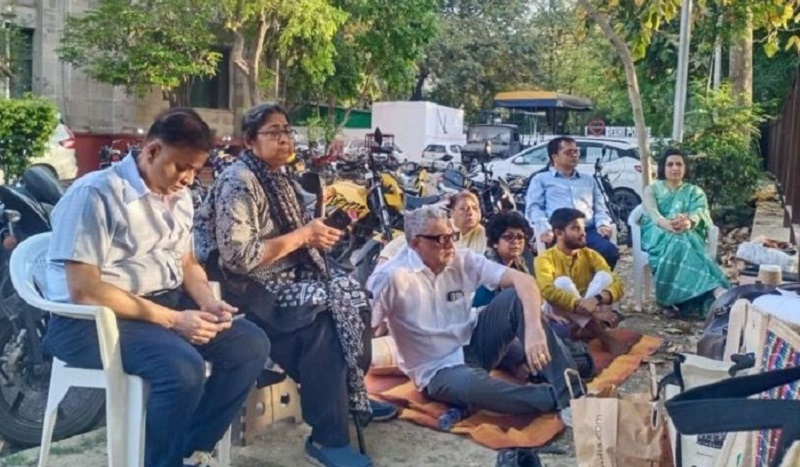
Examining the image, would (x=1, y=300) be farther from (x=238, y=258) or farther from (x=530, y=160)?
(x=530, y=160)

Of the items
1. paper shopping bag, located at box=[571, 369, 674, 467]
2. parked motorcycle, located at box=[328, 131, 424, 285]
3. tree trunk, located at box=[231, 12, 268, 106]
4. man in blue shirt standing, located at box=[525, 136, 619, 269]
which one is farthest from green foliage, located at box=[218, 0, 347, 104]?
paper shopping bag, located at box=[571, 369, 674, 467]

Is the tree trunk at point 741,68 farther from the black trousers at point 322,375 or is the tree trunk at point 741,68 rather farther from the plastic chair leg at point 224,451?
the plastic chair leg at point 224,451

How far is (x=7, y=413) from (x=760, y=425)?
3.41m

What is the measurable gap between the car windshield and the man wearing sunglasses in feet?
65.5

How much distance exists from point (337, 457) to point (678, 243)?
3921 mm

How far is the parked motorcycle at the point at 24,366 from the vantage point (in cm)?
389

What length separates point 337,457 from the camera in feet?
11.9

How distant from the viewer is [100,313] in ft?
9.66

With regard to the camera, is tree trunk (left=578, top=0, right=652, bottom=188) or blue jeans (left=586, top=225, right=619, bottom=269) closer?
blue jeans (left=586, top=225, right=619, bottom=269)

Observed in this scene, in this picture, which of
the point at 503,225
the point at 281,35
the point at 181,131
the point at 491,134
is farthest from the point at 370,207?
the point at 491,134

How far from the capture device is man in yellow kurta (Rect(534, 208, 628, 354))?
529 cm

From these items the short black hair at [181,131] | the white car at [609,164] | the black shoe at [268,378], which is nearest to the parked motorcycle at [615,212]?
the white car at [609,164]

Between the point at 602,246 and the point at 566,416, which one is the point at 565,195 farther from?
the point at 566,416

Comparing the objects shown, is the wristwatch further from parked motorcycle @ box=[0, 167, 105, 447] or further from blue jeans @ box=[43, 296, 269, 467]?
parked motorcycle @ box=[0, 167, 105, 447]
